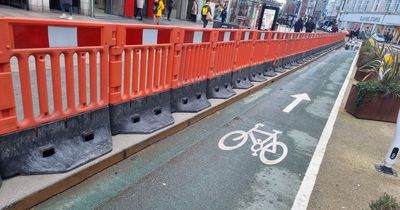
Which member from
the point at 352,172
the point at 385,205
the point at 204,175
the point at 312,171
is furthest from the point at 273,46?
the point at 385,205

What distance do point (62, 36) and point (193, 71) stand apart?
2.73 metres

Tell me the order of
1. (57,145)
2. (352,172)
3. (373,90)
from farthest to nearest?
1. (373,90)
2. (352,172)
3. (57,145)

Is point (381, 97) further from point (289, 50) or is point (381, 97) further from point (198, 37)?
point (289, 50)

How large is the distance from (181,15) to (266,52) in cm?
1952

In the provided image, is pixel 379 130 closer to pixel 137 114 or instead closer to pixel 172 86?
pixel 172 86

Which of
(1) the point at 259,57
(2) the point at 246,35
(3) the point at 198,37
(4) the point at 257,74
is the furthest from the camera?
(4) the point at 257,74

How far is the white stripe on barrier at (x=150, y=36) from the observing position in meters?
3.87

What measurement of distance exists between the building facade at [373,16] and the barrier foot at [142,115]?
2824 inches

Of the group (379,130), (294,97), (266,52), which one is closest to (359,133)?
(379,130)

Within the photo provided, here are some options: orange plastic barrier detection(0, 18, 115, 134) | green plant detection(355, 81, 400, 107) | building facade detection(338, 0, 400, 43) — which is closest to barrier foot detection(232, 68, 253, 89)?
green plant detection(355, 81, 400, 107)

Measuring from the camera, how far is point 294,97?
790 centimetres

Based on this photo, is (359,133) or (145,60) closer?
(145,60)

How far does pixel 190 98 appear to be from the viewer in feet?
17.5

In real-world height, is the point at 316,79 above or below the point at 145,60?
below
